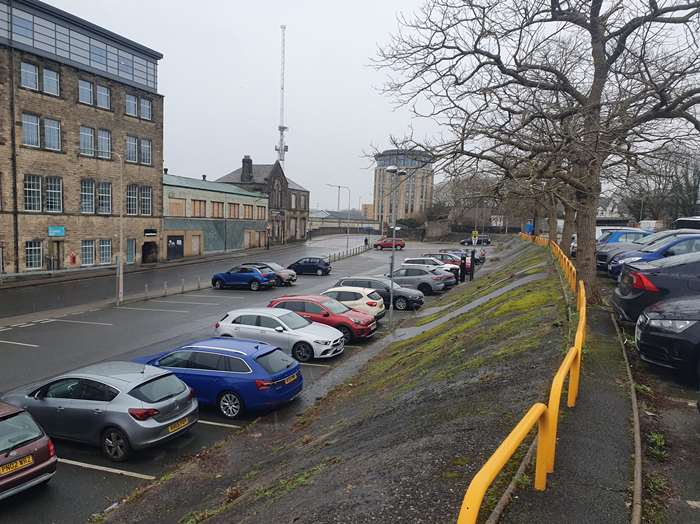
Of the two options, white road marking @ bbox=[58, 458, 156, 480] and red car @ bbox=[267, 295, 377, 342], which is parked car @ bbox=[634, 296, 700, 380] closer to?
white road marking @ bbox=[58, 458, 156, 480]

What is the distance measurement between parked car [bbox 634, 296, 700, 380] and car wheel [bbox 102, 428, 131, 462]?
8.22 m

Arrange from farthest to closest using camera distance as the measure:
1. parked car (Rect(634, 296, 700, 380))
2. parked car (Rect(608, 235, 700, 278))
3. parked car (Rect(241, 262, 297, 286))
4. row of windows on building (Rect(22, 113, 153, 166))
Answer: row of windows on building (Rect(22, 113, 153, 166))
parked car (Rect(241, 262, 297, 286))
parked car (Rect(608, 235, 700, 278))
parked car (Rect(634, 296, 700, 380))

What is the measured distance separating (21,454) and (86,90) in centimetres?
3780

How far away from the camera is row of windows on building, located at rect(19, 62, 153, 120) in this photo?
34312 millimetres

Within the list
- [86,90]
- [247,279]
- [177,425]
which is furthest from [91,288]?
[177,425]

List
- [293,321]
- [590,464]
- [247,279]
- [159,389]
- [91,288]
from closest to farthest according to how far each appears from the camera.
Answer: [590,464], [159,389], [293,321], [247,279], [91,288]

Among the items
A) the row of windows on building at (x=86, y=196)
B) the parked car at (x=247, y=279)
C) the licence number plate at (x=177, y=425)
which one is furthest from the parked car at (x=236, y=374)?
the row of windows on building at (x=86, y=196)

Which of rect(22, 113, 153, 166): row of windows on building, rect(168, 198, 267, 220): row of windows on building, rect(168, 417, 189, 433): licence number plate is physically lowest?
rect(168, 417, 189, 433): licence number plate

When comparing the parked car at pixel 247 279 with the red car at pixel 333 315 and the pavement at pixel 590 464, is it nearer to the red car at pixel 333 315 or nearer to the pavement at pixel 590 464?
the red car at pixel 333 315

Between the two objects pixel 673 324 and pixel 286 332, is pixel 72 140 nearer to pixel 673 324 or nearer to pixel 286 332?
pixel 286 332

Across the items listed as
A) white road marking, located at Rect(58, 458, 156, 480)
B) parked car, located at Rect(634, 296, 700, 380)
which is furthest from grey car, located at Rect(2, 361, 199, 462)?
parked car, located at Rect(634, 296, 700, 380)

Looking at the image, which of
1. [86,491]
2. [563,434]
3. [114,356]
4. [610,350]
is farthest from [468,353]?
[114,356]

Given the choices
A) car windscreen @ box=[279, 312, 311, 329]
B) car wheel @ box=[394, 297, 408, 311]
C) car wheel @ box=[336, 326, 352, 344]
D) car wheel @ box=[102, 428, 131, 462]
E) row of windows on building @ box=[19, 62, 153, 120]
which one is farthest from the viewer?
row of windows on building @ box=[19, 62, 153, 120]

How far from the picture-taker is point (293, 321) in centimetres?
1558
